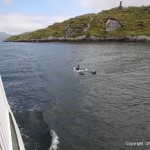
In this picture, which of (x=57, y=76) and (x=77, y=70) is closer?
(x=57, y=76)

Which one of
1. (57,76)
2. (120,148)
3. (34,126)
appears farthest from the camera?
(57,76)

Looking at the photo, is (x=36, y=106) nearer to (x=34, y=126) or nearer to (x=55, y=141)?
(x=34, y=126)

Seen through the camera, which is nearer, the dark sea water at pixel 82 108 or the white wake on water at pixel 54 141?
the white wake on water at pixel 54 141

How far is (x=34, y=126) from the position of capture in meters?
33.8

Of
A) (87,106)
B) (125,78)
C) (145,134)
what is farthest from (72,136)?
(125,78)

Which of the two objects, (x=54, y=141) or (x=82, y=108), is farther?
(x=82, y=108)

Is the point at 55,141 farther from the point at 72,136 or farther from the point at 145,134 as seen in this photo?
the point at 145,134

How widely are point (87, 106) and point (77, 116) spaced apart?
15.5 ft

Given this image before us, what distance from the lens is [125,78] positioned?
204ft

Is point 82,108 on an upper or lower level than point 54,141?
upper

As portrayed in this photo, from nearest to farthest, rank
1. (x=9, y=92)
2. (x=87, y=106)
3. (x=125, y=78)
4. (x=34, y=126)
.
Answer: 1. (x=34, y=126)
2. (x=87, y=106)
3. (x=9, y=92)
4. (x=125, y=78)

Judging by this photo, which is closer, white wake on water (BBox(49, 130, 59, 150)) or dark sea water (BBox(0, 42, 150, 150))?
white wake on water (BBox(49, 130, 59, 150))

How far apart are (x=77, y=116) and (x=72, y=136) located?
6402 mm

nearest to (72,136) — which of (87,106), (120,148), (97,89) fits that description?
(120,148)
